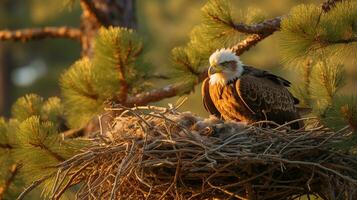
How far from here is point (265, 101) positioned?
7.03 meters

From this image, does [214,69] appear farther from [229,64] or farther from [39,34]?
[39,34]

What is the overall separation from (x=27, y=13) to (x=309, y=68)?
18.4m

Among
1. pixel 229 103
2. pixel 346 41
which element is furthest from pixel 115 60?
pixel 346 41

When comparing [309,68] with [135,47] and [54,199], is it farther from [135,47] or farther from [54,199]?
[54,199]

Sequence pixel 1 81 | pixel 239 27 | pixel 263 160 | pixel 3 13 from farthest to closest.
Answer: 1. pixel 1 81
2. pixel 3 13
3. pixel 239 27
4. pixel 263 160

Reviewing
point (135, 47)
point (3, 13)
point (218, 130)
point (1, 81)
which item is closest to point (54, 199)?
point (218, 130)

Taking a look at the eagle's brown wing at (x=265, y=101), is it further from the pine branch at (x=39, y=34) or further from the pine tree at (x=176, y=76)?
the pine branch at (x=39, y=34)

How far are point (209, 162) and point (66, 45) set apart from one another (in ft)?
73.2

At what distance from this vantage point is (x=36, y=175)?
265 inches

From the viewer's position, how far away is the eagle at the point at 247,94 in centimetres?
700

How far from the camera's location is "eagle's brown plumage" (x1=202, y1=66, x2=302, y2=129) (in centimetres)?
700

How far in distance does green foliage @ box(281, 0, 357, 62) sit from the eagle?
0.90 m

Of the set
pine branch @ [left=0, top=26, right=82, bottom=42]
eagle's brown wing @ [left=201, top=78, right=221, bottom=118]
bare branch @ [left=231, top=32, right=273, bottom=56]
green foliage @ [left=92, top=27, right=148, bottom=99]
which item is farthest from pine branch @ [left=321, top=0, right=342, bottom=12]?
pine branch @ [left=0, top=26, right=82, bottom=42]

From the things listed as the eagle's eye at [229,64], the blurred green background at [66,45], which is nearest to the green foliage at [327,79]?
the eagle's eye at [229,64]
